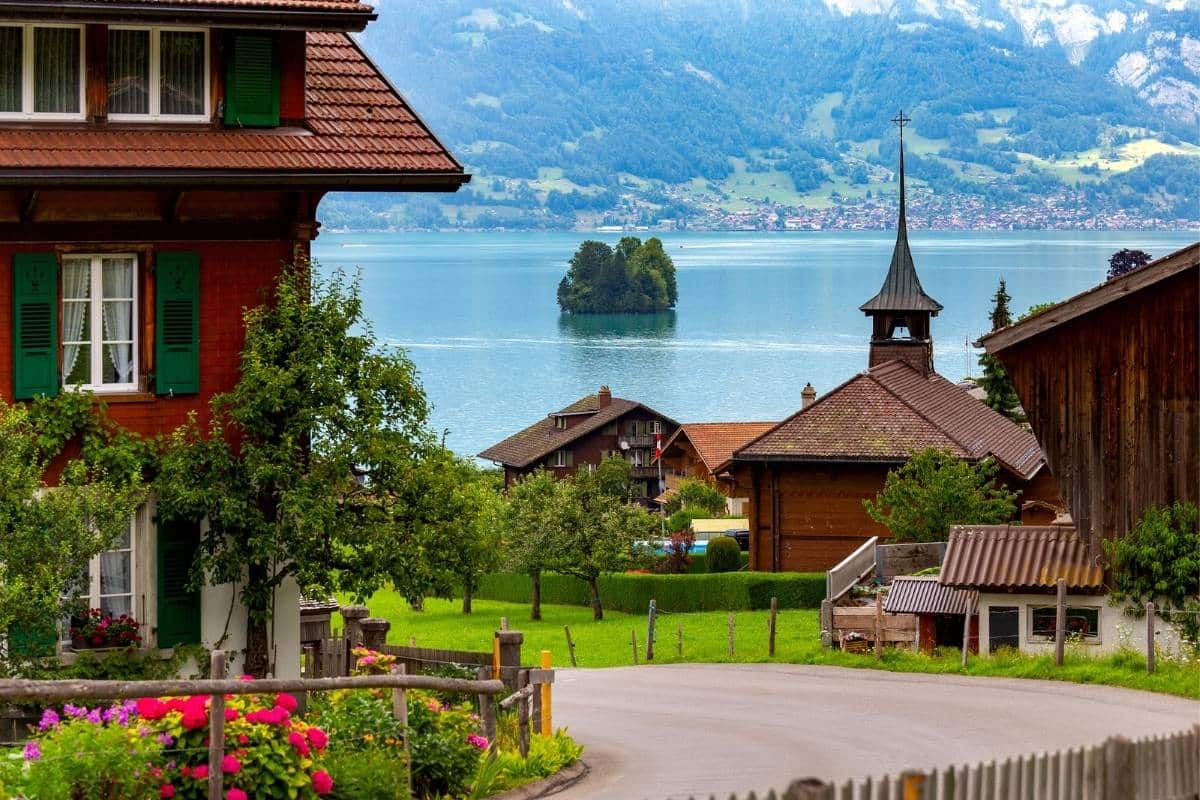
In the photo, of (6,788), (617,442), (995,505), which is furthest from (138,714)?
(617,442)

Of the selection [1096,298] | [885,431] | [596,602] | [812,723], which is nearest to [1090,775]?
[812,723]

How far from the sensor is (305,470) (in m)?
21.1

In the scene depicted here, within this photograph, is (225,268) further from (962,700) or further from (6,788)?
(962,700)

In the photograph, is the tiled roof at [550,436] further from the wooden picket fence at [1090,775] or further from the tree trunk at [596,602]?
the wooden picket fence at [1090,775]

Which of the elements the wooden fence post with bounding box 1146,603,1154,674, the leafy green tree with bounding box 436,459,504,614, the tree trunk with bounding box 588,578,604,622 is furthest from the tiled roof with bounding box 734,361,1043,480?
the leafy green tree with bounding box 436,459,504,614

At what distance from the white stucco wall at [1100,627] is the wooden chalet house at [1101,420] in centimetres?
2

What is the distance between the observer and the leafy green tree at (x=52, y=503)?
1883 centimetres

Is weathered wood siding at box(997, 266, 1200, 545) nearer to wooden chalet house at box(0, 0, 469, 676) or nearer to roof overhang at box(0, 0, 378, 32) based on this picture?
wooden chalet house at box(0, 0, 469, 676)

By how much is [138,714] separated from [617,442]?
352 feet

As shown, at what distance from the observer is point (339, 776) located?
15273 mm

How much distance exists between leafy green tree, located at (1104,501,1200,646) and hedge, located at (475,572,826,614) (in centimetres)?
2597

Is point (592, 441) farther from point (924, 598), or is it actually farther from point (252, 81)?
point (252, 81)

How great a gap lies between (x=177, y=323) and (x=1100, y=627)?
1612 centimetres

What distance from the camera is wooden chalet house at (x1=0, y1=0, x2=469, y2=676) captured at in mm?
20000
